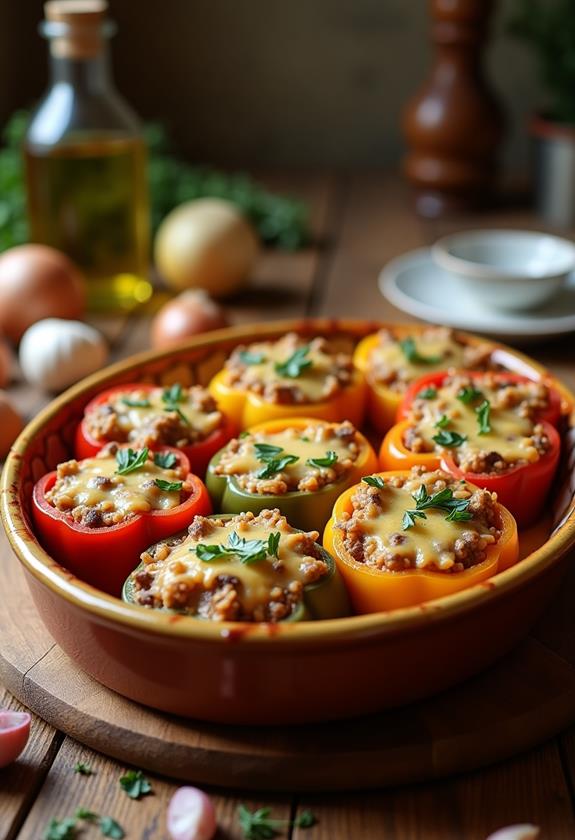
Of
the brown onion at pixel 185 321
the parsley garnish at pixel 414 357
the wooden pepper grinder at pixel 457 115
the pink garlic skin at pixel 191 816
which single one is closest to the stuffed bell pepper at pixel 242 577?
the pink garlic skin at pixel 191 816

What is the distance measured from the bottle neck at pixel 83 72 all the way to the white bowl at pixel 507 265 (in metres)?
0.94

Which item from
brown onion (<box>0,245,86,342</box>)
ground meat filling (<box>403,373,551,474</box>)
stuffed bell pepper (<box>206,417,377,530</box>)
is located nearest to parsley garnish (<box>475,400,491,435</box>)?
ground meat filling (<box>403,373,551,474</box>)

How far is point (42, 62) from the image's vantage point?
4281 mm

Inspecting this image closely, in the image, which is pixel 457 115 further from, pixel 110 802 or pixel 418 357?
pixel 110 802

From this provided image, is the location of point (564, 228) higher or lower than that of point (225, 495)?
lower

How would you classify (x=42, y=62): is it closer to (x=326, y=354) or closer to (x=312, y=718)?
(x=326, y=354)

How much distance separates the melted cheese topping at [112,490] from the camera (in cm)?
161

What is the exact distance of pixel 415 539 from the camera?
1484mm

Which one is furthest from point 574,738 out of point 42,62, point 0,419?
Result: point 42,62

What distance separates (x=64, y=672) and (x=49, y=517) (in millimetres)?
227

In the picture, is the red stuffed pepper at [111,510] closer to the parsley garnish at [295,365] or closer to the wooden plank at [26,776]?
the wooden plank at [26,776]

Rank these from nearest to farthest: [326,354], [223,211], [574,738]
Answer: [574,738] → [326,354] → [223,211]

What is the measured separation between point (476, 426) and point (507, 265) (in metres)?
1.15

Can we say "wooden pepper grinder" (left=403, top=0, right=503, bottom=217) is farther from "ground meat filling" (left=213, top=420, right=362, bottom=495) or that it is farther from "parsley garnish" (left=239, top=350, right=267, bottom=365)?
"ground meat filling" (left=213, top=420, right=362, bottom=495)
